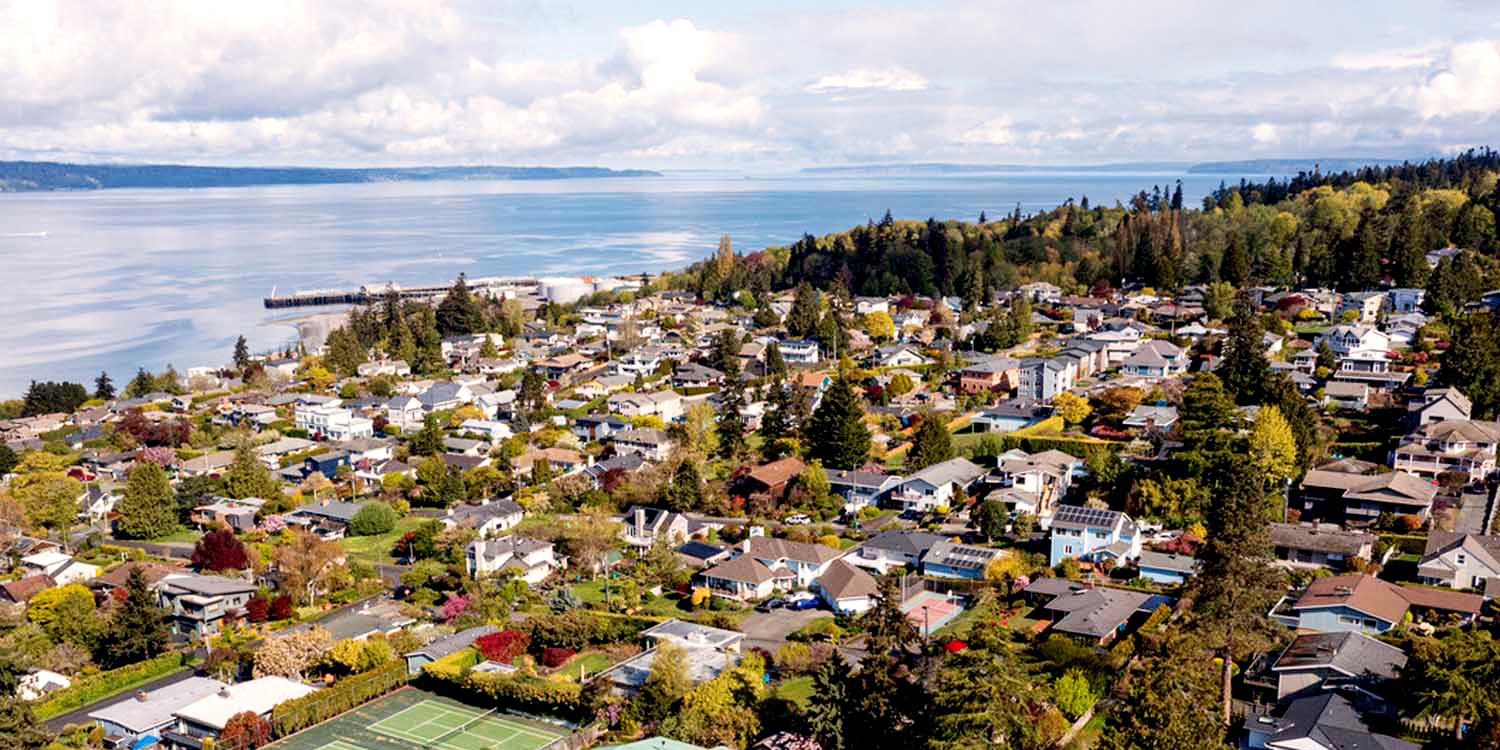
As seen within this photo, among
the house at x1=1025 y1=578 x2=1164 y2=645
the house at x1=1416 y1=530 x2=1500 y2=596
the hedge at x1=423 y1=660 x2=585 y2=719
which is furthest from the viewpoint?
the house at x1=1416 y1=530 x2=1500 y2=596

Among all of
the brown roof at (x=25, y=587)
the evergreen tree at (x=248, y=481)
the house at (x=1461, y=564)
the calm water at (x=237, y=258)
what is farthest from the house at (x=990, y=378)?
the calm water at (x=237, y=258)

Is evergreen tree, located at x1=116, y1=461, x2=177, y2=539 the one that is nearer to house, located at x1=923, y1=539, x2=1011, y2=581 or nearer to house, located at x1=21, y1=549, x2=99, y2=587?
house, located at x1=21, y1=549, x2=99, y2=587

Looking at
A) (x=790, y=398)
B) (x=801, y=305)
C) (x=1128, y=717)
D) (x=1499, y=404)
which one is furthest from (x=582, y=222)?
(x=1128, y=717)

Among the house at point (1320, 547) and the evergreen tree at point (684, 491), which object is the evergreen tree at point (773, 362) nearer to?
the evergreen tree at point (684, 491)

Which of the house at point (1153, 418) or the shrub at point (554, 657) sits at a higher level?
the house at point (1153, 418)

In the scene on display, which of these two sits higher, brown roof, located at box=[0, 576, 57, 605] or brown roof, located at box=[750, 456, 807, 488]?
brown roof, located at box=[750, 456, 807, 488]

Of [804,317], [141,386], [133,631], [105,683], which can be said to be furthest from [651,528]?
[141,386]

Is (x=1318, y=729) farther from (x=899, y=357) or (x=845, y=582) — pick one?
(x=899, y=357)

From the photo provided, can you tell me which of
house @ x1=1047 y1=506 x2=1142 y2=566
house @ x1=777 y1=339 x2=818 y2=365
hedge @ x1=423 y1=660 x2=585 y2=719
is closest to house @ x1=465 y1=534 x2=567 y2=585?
hedge @ x1=423 y1=660 x2=585 y2=719
